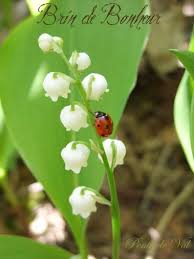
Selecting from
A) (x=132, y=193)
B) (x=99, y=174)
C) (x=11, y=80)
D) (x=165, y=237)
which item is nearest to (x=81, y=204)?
(x=99, y=174)

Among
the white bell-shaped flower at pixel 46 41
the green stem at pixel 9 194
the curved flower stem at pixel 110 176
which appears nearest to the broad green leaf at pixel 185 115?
the curved flower stem at pixel 110 176

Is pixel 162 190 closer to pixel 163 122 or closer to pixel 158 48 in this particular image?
pixel 163 122

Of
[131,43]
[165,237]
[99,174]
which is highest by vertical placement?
[131,43]

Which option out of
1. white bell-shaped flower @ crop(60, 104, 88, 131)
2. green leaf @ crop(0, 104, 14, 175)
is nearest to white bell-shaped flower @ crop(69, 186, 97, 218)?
white bell-shaped flower @ crop(60, 104, 88, 131)

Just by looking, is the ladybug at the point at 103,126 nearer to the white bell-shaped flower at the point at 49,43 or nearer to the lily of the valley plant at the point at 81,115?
the lily of the valley plant at the point at 81,115

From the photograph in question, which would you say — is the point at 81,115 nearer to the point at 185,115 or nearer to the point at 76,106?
the point at 76,106

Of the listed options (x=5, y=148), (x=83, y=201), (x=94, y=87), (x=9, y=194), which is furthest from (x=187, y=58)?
(x=9, y=194)
